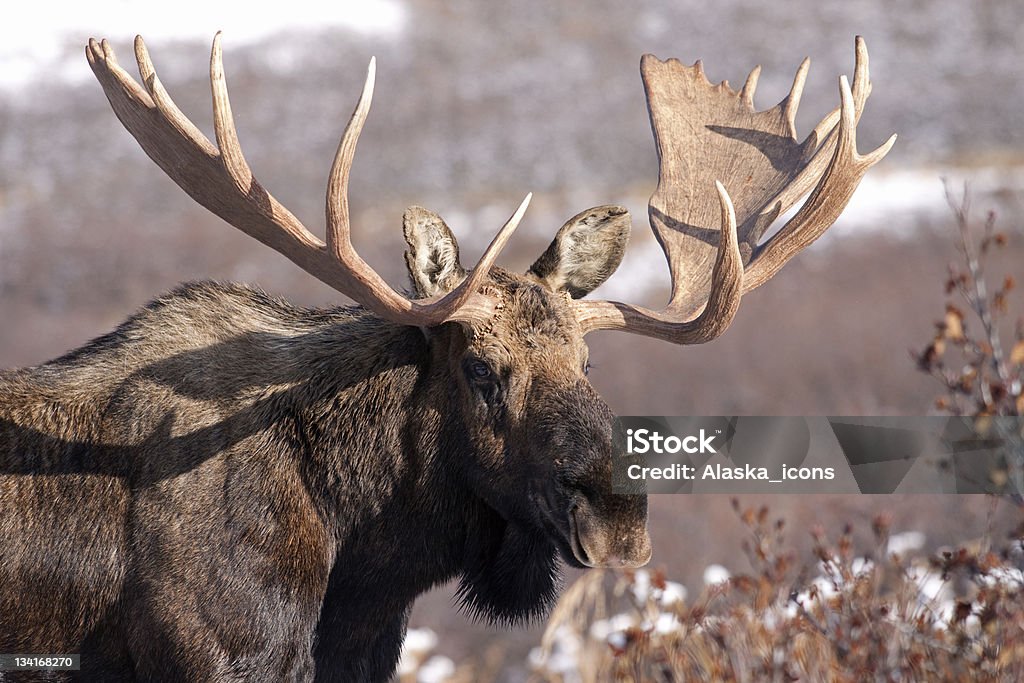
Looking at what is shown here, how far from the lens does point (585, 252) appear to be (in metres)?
4.52

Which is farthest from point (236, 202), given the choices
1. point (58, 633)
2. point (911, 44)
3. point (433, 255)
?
point (911, 44)

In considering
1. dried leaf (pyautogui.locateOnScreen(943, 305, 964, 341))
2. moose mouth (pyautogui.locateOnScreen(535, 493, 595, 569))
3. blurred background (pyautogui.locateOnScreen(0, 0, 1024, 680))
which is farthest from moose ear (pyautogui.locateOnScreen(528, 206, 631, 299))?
blurred background (pyautogui.locateOnScreen(0, 0, 1024, 680))

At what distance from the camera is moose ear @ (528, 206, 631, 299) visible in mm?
4461

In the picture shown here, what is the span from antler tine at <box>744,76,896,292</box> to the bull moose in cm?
3

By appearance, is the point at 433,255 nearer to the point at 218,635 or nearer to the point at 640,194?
the point at 218,635

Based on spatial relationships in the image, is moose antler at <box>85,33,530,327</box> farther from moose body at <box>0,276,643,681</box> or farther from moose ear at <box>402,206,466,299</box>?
moose body at <box>0,276,643,681</box>

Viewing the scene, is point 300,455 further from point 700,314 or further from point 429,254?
point 700,314

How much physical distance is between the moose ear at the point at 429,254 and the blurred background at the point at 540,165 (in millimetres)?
4000

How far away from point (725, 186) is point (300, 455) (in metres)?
2.14

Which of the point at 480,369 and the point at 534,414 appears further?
the point at 480,369

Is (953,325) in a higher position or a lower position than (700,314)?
higher

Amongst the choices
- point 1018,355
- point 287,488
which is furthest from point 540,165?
point 287,488

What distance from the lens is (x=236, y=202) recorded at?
13.3 ft

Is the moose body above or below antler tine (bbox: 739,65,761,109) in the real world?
below
